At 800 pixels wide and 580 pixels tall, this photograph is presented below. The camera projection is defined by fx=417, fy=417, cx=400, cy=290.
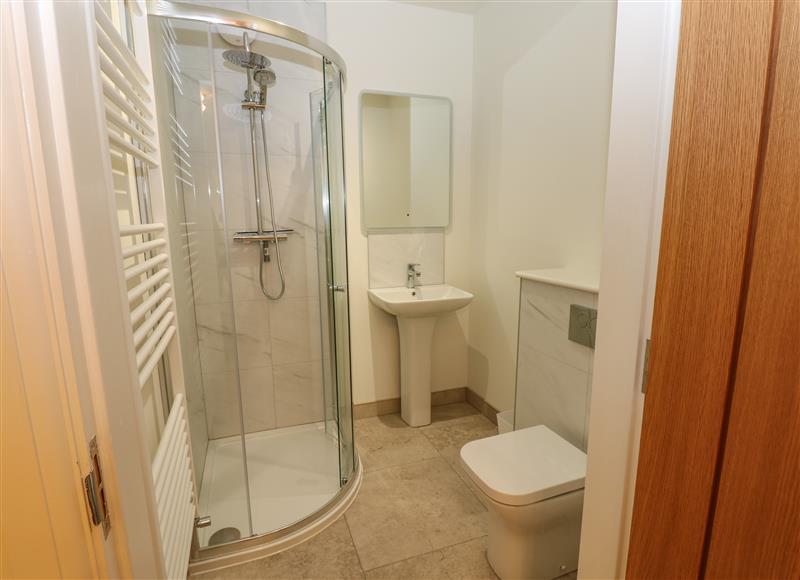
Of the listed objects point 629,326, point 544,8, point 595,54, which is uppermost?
point 544,8

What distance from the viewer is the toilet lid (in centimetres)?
147

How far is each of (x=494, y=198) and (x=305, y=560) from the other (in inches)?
86.8

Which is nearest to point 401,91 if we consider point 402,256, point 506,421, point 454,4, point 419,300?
point 454,4

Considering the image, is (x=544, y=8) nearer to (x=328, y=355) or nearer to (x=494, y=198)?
(x=494, y=198)

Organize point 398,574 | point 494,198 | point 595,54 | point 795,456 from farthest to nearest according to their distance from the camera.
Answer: point 494,198
point 595,54
point 398,574
point 795,456

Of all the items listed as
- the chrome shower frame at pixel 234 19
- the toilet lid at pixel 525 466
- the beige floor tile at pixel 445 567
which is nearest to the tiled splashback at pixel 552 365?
the toilet lid at pixel 525 466

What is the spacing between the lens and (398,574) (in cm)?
168

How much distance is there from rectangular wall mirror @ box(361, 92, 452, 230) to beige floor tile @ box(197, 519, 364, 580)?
1.78 metres

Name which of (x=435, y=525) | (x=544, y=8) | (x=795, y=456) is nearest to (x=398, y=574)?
(x=435, y=525)

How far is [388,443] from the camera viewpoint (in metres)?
2.62

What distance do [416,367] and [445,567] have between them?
120 centimetres

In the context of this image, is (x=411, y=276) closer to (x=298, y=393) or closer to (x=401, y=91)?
(x=298, y=393)

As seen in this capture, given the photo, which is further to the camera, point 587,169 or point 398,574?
point 587,169

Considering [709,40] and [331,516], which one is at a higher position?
[709,40]
